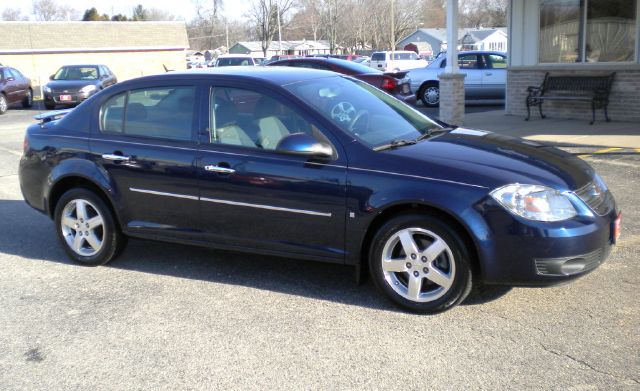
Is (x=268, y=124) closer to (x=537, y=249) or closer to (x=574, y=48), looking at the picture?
(x=537, y=249)

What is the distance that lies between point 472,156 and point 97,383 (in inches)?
107

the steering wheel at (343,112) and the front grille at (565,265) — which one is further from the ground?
the steering wheel at (343,112)

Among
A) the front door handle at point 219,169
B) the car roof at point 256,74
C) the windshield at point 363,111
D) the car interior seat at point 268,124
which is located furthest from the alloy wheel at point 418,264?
the car roof at point 256,74

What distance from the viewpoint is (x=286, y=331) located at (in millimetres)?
4270

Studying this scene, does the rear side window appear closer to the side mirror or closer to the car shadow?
the side mirror

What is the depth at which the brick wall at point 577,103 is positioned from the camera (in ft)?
43.5

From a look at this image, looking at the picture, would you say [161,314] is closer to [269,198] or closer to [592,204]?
[269,198]

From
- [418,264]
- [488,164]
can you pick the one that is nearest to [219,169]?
[418,264]

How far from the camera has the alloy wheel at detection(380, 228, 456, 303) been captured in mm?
4348

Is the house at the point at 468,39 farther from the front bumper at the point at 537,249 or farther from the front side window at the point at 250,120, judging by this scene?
the front bumper at the point at 537,249

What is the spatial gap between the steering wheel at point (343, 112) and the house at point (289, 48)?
6531 cm

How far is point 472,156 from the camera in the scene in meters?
4.54

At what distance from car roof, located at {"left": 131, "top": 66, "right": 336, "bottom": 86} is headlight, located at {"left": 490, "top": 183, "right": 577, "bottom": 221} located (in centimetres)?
186

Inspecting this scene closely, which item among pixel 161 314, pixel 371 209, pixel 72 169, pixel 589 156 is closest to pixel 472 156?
pixel 371 209
